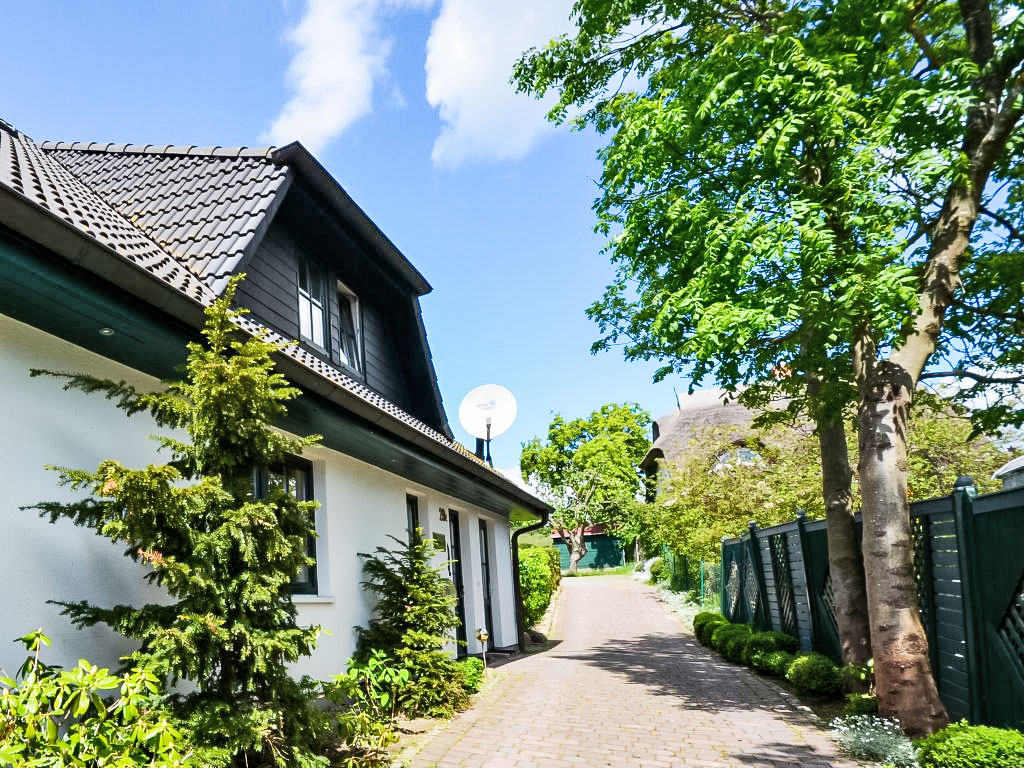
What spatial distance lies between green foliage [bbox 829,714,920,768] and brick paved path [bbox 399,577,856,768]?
0.69ft

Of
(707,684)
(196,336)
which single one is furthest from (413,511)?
(196,336)

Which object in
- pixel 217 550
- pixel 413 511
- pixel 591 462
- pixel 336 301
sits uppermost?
pixel 336 301

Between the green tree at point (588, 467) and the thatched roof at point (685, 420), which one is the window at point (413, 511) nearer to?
the thatched roof at point (685, 420)

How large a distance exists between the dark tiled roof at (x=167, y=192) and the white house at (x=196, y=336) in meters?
0.03

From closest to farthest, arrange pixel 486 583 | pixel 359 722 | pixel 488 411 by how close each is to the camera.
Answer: pixel 359 722, pixel 488 411, pixel 486 583

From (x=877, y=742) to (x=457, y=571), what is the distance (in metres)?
7.22

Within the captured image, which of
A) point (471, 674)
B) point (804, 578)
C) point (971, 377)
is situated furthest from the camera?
point (804, 578)

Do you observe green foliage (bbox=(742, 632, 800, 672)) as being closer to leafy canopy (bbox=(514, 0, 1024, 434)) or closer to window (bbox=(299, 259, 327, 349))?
leafy canopy (bbox=(514, 0, 1024, 434))

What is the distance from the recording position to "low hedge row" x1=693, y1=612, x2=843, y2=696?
8.15m

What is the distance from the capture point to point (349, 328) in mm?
10000

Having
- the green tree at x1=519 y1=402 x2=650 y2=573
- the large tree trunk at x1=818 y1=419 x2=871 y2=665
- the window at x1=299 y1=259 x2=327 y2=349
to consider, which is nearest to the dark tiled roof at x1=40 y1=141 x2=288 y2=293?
the window at x1=299 y1=259 x2=327 y2=349

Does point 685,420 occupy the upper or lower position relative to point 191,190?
lower

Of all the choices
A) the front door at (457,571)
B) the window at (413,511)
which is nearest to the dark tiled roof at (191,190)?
the window at (413,511)

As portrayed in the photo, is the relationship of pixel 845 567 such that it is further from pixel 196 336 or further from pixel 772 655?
pixel 196 336
